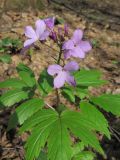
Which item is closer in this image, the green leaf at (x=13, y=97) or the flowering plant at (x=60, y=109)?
the flowering plant at (x=60, y=109)

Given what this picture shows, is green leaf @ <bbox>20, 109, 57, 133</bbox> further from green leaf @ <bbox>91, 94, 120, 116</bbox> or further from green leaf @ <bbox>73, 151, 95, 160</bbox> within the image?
green leaf @ <bbox>73, 151, 95, 160</bbox>

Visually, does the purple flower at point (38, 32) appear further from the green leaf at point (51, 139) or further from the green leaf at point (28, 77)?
the green leaf at point (51, 139)

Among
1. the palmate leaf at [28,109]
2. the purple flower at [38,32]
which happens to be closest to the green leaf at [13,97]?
the palmate leaf at [28,109]

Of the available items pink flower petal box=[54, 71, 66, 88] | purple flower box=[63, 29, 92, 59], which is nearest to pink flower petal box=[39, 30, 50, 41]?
purple flower box=[63, 29, 92, 59]

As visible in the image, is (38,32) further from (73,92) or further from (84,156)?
(84,156)

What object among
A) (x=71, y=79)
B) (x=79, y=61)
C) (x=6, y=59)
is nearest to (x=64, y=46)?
(x=71, y=79)

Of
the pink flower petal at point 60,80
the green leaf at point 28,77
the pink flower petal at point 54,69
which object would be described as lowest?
the green leaf at point 28,77

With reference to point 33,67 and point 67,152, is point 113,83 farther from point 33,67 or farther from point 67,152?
point 67,152
